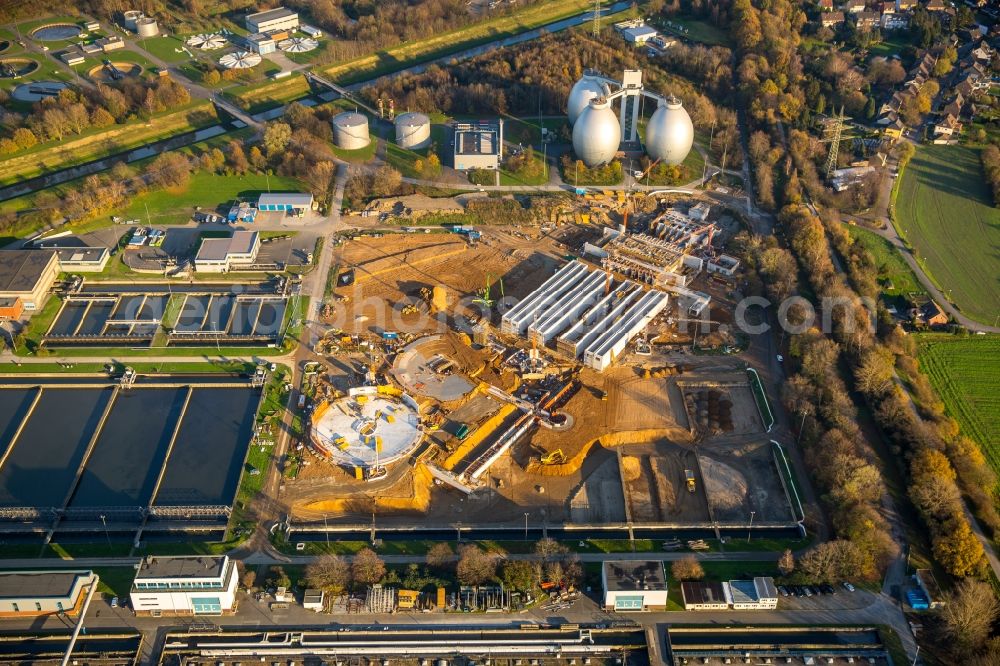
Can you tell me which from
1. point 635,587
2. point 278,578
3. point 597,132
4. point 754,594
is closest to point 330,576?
point 278,578

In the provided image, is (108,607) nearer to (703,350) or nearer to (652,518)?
(652,518)

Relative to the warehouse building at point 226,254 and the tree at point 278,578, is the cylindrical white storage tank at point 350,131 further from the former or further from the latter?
the tree at point 278,578

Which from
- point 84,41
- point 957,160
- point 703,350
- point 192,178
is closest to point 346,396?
point 703,350

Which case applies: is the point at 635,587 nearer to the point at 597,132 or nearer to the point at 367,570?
the point at 367,570

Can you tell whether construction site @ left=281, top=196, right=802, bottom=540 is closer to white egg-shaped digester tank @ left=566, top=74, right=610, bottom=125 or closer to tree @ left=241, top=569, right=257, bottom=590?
tree @ left=241, top=569, right=257, bottom=590

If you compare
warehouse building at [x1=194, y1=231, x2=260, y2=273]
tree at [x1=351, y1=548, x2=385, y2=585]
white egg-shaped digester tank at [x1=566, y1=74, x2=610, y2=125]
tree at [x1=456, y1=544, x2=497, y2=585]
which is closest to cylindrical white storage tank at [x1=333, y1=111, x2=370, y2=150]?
warehouse building at [x1=194, y1=231, x2=260, y2=273]

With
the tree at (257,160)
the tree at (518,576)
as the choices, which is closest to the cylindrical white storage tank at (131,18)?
the tree at (257,160)
